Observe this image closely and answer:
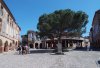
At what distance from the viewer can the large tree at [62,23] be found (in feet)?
124

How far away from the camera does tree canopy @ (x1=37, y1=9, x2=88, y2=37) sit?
3772cm

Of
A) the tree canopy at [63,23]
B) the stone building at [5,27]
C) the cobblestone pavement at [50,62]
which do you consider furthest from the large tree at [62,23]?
the cobblestone pavement at [50,62]

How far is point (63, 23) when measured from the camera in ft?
125

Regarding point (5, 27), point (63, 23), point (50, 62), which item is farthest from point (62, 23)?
point (50, 62)

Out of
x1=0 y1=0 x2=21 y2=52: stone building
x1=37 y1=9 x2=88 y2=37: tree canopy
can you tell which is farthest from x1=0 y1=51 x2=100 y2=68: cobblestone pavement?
x1=37 y1=9 x2=88 y2=37: tree canopy

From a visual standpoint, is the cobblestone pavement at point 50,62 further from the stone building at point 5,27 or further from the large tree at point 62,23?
the large tree at point 62,23

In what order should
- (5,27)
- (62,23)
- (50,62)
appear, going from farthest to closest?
(62,23), (5,27), (50,62)

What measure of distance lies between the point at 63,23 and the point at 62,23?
0.56 ft

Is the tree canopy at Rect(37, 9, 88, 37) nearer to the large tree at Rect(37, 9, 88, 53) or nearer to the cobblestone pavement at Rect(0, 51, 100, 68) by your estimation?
the large tree at Rect(37, 9, 88, 53)

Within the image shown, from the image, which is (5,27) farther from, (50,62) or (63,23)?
(50,62)

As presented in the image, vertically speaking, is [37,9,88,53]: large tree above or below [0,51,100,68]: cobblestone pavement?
above

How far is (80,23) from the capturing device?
39469 mm

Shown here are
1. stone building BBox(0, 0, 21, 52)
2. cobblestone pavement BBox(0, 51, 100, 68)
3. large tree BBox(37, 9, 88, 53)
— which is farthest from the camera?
large tree BBox(37, 9, 88, 53)

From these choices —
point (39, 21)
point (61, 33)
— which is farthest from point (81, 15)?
point (39, 21)
